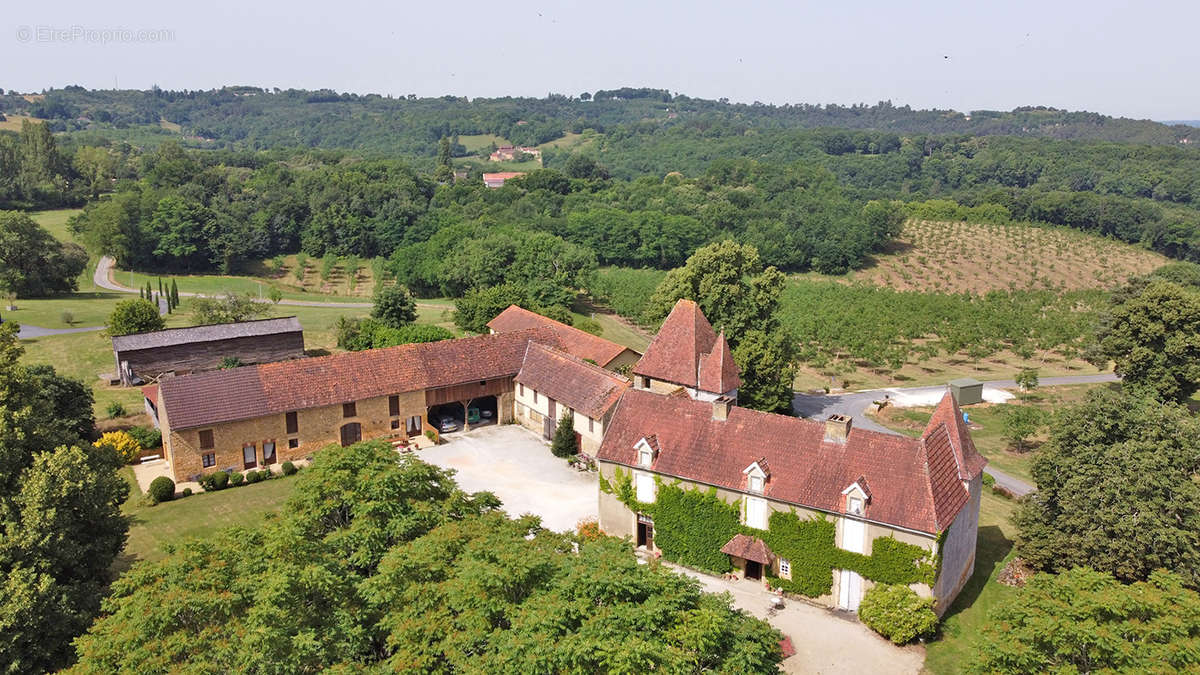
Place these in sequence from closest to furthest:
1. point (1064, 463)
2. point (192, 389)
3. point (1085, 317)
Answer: point (1064, 463)
point (192, 389)
point (1085, 317)

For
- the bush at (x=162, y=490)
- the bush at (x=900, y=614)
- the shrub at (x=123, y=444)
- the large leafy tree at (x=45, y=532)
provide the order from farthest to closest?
1. the shrub at (x=123, y=444)
2. the bush at (x=162, y=490)
3. the bush at (x=900, y=614)
4. the large leafy tree at (x=45, y=532)

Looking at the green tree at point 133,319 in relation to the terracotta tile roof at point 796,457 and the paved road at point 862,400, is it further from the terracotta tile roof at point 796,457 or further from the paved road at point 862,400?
the paved road at point 862,400

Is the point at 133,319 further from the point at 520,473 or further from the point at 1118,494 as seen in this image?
the point at 1118,494

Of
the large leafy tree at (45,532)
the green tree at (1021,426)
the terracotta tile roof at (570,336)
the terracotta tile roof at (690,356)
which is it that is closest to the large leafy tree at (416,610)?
the large leafy tree at (45,532)

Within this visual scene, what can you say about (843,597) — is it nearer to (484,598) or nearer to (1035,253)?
(484,598)

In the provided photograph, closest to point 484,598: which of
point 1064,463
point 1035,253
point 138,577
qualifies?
point 138,577

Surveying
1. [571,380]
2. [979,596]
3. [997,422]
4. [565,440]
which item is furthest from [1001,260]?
[979,596]

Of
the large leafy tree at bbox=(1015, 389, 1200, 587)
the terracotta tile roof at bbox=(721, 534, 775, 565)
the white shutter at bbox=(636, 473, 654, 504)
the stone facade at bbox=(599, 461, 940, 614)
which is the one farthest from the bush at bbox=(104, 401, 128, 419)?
the large leafy tree at bbox=(1015, 389, 1200, 587)
